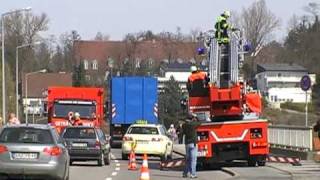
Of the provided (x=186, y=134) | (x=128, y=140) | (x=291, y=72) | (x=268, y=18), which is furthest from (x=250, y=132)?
(x=291, y=72)

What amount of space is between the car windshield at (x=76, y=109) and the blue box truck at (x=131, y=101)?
261 inches

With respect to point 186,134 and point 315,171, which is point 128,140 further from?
point 315,171

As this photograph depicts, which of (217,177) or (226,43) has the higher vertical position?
(226,43)

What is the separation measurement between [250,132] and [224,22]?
11.4ft

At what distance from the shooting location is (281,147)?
112 feet

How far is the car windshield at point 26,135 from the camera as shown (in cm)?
1970

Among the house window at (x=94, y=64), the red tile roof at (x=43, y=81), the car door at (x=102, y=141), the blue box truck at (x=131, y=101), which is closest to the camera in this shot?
the car door at (x=102, y=141)

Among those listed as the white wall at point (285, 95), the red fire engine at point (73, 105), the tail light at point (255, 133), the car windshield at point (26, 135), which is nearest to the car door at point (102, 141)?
the tail light at point (255, 133)

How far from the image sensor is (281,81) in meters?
154

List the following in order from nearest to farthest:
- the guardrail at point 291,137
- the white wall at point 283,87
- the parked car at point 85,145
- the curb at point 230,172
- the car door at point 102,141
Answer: the curb at point 230,172, the parked car at point 85,145, the car door at point 102,141, the guardrail at point 291,137, the white wall at point 283,87

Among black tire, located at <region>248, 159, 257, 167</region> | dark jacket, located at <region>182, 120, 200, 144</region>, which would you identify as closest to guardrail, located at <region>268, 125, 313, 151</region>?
black tire, located at <region>248, 159, 257, 167</region>

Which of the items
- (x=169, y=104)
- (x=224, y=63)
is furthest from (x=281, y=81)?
(x=224, y=63)

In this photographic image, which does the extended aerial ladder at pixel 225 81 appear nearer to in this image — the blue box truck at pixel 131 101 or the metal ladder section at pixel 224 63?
the metal ladder section at pixel 224 63

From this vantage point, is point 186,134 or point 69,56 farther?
point 69,56
